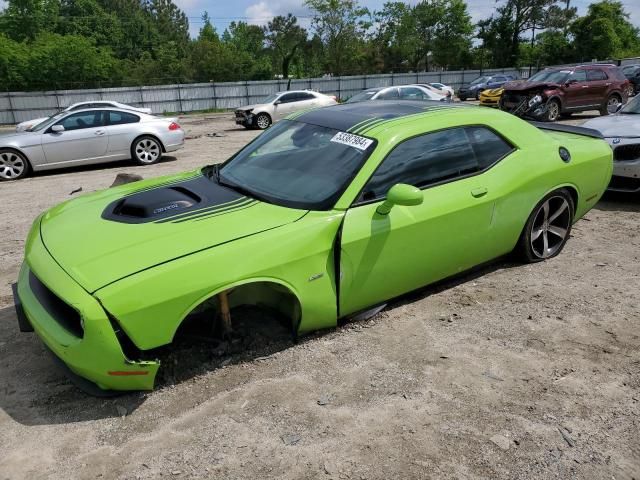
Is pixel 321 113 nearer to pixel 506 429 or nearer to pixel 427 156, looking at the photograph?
pixel 427 156

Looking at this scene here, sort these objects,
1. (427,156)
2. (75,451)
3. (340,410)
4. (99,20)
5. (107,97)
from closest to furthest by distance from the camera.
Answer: (75,451), (340,410), (427,156), (107,97), (99,20)

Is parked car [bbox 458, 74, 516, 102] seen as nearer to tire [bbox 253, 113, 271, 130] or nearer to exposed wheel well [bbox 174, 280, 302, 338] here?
tire [bbox 253, 113, 271, 130]

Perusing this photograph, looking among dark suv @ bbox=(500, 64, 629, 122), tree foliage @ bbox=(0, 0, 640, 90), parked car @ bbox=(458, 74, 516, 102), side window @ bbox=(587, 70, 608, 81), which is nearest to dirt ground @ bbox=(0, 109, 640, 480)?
dark suv @ bbox=(500, 64, 629, 122)

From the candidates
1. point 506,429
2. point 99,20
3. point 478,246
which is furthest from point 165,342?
point 99,20

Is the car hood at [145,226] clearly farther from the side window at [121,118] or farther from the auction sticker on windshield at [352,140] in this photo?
the side window at [121,118]

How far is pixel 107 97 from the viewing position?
30469 millimetres

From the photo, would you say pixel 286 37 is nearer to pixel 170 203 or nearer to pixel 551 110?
pixel 551 110

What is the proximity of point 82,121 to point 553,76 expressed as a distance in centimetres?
1291

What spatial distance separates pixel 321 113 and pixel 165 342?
2.31 meters

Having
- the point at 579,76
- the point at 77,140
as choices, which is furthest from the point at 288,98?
the point at 77,140

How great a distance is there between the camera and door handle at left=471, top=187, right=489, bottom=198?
12.7 ft

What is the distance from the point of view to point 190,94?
108 ft

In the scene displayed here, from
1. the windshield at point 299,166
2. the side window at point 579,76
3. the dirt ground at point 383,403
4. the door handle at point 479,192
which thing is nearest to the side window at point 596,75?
the side window at point 579,76

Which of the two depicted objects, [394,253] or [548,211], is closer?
[394,253]
